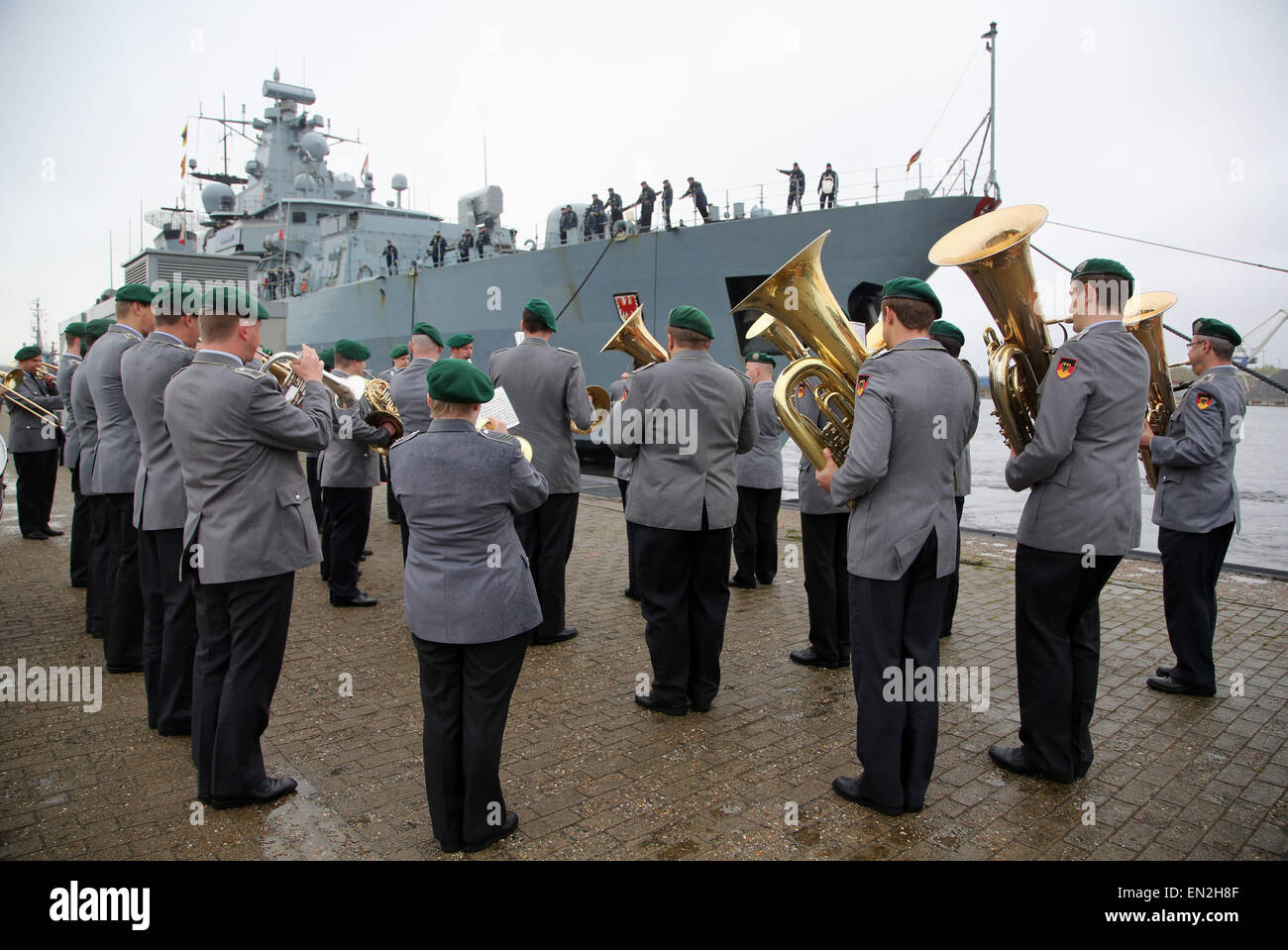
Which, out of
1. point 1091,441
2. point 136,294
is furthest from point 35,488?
point 1091,441

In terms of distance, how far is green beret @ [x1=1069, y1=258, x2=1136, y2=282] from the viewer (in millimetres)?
3586

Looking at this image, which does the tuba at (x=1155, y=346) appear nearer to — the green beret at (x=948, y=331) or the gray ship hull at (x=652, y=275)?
the green beret at (x=948, y=331)

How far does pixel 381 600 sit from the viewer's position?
675 cm

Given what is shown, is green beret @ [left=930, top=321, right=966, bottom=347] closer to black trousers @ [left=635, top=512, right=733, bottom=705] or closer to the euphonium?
the euphonium

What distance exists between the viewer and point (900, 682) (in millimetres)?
3348

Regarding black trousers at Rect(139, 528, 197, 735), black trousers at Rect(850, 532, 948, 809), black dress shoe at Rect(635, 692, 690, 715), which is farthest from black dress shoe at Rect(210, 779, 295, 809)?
black trousers at Rect(850, 532, 948, 809)

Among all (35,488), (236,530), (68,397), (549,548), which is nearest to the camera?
(236,530)

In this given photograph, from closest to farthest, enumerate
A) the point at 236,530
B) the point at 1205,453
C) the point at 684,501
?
the point at 236,530 → the point at 684,501 → the point at 1205,453

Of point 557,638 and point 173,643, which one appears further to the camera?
point 557,638

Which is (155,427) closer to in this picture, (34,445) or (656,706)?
(656,706)

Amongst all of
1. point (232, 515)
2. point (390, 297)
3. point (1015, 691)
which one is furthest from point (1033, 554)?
point (390, 297)

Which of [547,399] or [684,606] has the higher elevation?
[547,399]

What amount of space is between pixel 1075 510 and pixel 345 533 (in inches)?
213
